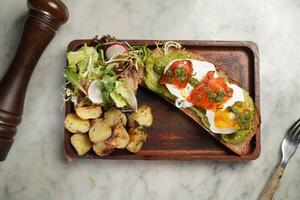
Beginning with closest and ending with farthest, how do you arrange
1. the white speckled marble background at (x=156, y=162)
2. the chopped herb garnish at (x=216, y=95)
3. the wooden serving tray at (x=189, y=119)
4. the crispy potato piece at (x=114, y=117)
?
the chopped herb garnish at (x=216, y=95)
the crispy potato piece at (x=114, y=117)
the wooden serving tray at (x=189, y=119)
the white speckled marble background at (x=156, y=162)

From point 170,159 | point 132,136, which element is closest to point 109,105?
point 132,136

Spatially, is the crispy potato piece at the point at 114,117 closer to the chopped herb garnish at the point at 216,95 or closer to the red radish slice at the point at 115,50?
the red radish slice at the point at 115,50

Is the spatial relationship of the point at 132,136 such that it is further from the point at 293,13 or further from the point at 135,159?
the point at 293,13

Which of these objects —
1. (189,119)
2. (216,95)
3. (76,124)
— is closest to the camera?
(216,95)

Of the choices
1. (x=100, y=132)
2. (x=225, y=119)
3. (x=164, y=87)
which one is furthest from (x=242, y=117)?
(x=100, y=132)

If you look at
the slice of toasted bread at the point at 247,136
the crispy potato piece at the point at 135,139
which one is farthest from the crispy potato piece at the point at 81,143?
the slice of toasted bread at the point at 247,136

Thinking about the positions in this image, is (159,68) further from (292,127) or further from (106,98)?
(292,127)
